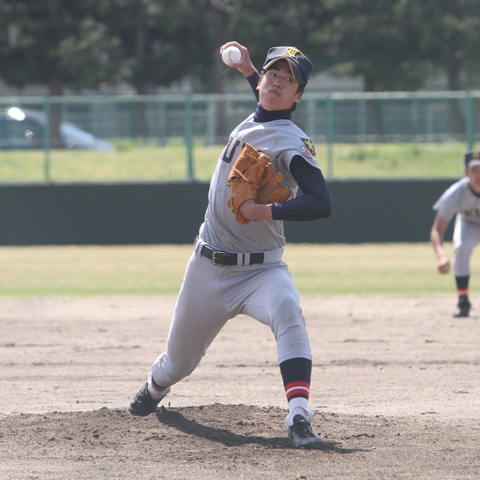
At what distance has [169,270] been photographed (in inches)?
465

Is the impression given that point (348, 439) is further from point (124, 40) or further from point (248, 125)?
point (124, 40)

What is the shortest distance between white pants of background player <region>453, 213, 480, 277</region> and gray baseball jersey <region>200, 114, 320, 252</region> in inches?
176

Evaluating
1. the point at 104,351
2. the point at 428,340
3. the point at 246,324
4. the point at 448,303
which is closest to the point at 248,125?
the point at 104,351

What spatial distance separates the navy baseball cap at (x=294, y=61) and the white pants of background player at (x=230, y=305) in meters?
0.92

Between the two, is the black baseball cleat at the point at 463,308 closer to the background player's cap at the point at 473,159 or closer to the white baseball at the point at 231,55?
the background player's cap at the point at 473,159

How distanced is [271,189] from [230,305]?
64 centimetres

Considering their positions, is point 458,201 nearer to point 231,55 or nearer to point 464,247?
point 464,247

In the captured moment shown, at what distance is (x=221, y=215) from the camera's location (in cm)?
396

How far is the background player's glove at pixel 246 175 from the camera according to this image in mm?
3676

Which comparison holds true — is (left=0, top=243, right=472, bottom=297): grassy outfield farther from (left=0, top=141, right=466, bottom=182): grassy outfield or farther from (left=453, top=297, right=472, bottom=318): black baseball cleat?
(left=0, top=141, right=466, bottom=182): grassy outfield

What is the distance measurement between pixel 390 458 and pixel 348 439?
1.15 ft

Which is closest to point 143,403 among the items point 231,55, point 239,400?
point 239,400

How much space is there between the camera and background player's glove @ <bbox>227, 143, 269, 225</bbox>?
368 cm

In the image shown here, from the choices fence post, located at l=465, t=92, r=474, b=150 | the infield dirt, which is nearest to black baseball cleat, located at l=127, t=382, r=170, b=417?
the infield dirt
